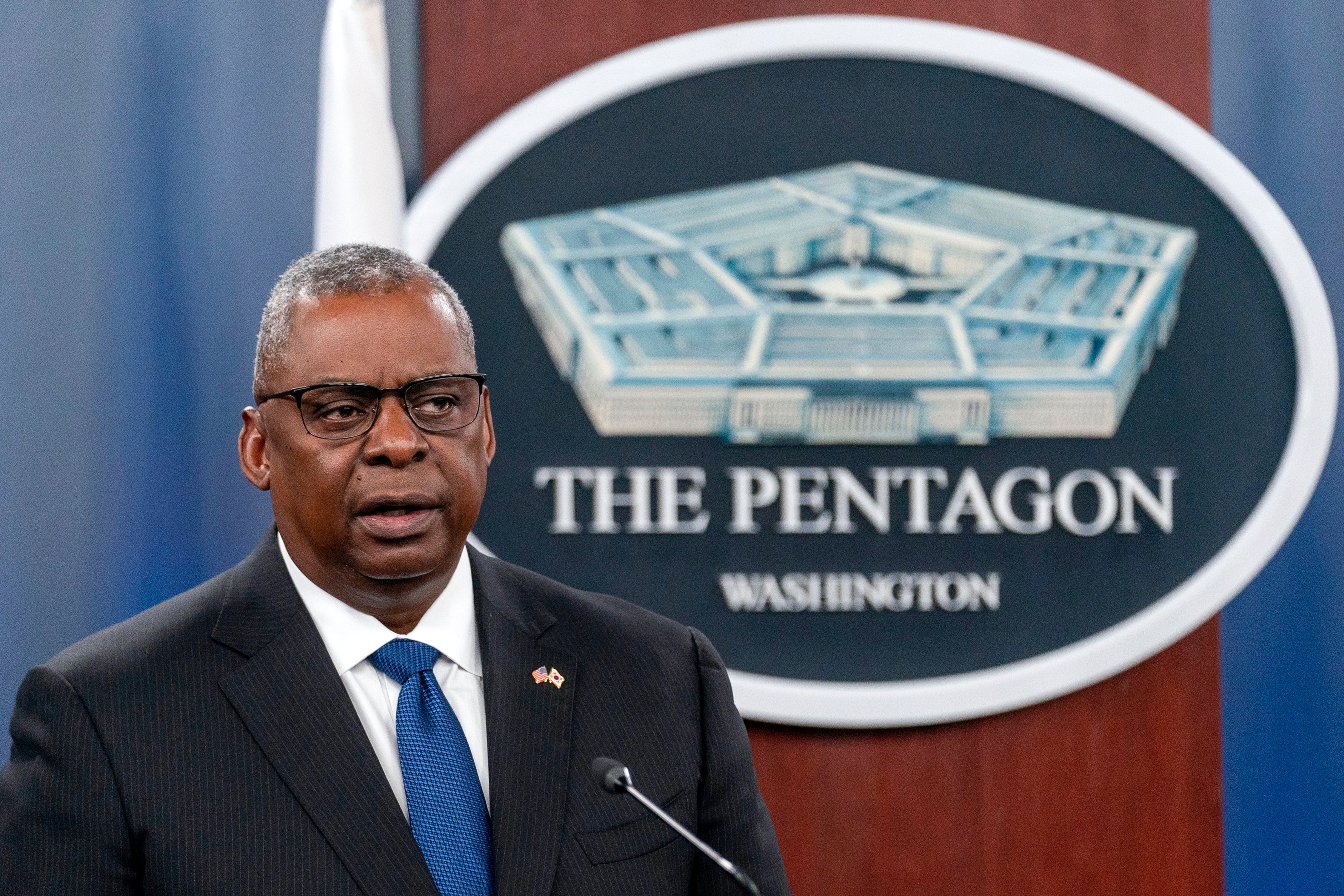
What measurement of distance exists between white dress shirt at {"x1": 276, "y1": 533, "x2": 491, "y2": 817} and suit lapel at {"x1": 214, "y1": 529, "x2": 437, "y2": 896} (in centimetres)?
2

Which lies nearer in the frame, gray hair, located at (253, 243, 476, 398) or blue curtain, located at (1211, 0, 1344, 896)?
gray hair, located at (253, 243, 476, 398)

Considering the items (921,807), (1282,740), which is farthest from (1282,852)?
(921,807)

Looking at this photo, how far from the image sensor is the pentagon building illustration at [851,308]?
2.36 metres

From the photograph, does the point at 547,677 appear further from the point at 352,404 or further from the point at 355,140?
the point at 355,140

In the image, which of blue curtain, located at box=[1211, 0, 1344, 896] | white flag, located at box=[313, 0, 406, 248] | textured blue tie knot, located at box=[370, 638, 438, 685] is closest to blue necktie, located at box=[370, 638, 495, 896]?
textured blue tie knot, located at box=[370, 638, 438, 685]

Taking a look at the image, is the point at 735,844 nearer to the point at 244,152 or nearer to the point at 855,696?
the point at 855,696

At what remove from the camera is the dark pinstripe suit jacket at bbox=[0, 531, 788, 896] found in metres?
1.05

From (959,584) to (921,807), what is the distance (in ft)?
1.47

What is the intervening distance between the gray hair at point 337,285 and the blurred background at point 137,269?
3.46 feet

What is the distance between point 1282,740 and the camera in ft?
8.14

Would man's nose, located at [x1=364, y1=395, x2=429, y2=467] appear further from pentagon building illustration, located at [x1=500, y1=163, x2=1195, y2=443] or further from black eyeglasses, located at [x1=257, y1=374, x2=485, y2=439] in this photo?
pentagon building illustration, located at [x1=500, y1=163, x2=1195, y2=443]

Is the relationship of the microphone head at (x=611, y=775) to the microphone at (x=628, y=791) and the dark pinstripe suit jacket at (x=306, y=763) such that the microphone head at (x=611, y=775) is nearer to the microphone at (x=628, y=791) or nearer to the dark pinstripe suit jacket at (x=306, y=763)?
the microphone at (x=628, y=791)

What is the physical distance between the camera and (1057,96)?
8.01 ft

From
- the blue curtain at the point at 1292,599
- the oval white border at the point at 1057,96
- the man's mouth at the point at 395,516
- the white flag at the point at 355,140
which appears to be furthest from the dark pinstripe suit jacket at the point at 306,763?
the blue curtain at the point at 1292,599
